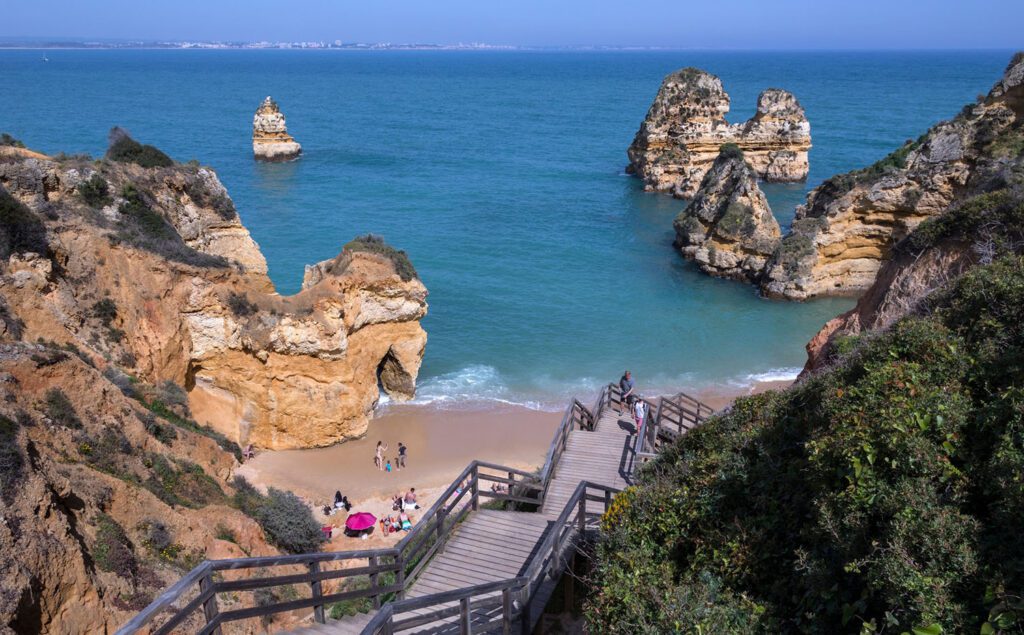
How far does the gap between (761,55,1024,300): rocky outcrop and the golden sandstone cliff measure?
21.5 m

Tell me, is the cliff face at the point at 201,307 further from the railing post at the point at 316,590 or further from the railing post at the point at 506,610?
the railing post at the point at 506,610

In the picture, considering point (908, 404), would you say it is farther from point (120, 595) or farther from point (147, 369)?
point (147, 369)

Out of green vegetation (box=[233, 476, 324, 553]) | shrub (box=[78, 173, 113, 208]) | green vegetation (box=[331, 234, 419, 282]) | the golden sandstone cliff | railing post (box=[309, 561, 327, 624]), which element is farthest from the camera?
green vegetation (box=[331, 234, 419, 282])

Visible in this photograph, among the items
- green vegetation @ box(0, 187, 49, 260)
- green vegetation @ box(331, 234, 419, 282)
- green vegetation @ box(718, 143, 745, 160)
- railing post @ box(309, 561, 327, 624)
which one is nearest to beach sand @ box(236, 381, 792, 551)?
green vegetation @ box(331, 234, 419, 282)

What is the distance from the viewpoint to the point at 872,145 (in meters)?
84.6

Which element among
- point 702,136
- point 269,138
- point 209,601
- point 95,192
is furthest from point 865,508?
point 269,138

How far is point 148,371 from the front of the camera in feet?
65.3

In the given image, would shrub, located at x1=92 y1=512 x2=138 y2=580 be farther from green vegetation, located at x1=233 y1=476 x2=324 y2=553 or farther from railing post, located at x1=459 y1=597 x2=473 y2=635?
railing post, located at x1=459 y1=597 x2=473 y2=635

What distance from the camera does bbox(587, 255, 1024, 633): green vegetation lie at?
5703 mm

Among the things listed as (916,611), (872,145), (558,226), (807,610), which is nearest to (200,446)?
(807,610)

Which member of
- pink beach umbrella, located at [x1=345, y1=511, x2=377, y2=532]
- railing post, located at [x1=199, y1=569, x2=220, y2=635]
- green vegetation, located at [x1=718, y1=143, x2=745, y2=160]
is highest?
green vegetation, located at [x1=718, y1=143, x2=745, y2=160]

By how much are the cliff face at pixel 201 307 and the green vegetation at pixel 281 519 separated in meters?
5.63

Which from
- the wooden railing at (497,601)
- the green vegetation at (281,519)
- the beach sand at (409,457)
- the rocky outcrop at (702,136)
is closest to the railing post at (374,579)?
the wooden railing at (497,601)

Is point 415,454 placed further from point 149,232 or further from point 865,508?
point 865,508
